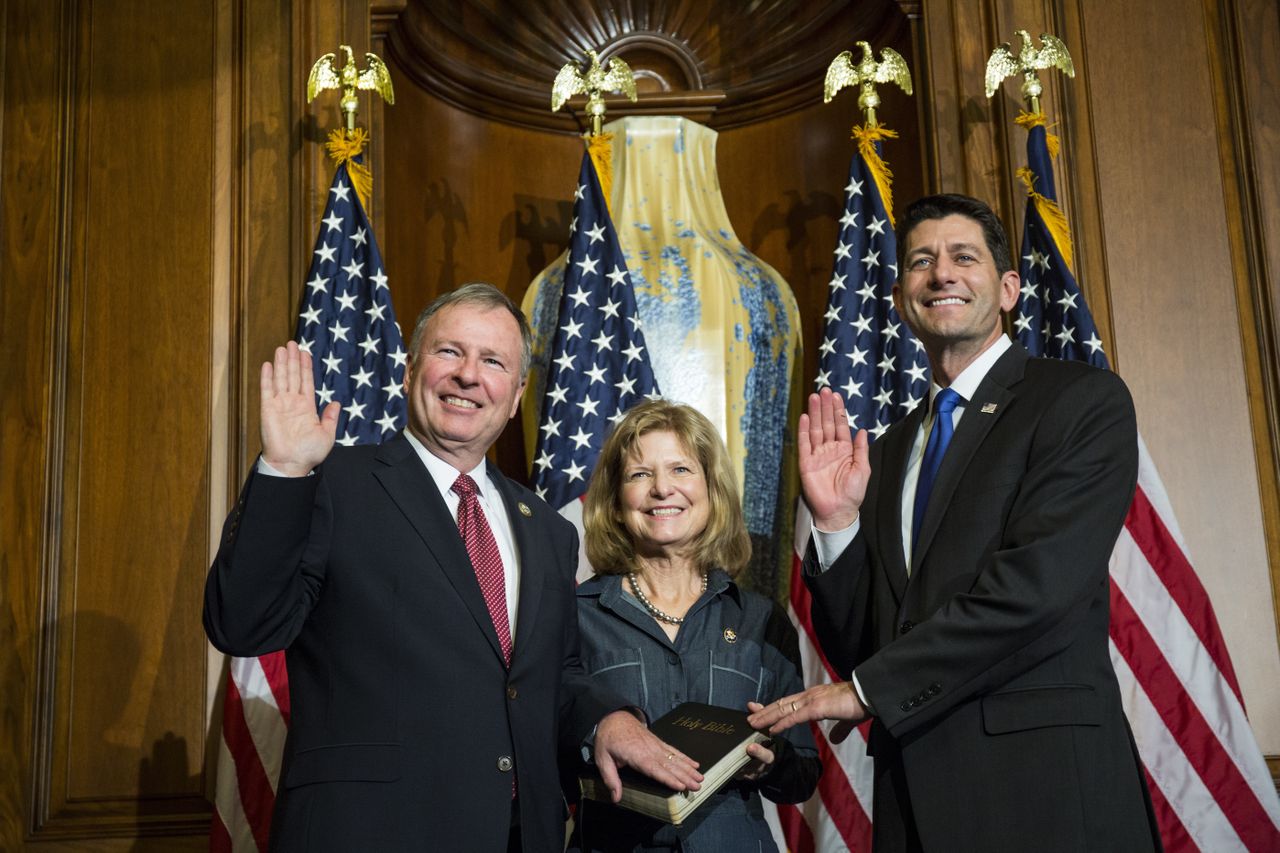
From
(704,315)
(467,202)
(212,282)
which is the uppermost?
(467,202)

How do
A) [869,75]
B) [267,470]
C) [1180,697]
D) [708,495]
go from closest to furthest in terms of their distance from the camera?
[267,470] → [708,495] → [1180,697] → [869,75]

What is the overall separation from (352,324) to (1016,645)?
2460mm

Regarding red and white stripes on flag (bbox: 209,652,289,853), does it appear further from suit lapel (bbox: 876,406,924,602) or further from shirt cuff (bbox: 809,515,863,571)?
suit lapel (bbox: 876,406,924,602)

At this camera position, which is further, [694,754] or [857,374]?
[857,374]

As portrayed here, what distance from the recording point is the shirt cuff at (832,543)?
227cm

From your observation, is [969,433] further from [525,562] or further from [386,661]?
[386,661]

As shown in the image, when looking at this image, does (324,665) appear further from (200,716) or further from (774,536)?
(774,536)

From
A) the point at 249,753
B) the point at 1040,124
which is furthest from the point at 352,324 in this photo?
the point at 1040,124

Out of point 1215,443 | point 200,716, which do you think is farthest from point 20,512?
point 1215,443

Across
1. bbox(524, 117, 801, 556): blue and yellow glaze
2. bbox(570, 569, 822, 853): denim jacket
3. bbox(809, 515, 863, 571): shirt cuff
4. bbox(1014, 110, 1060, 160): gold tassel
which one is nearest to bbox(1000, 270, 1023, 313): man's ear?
bbox(809, 515, 863, 571): shirt cuff

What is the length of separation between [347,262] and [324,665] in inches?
79.5

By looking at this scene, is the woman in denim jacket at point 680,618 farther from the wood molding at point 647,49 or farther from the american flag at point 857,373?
the wood molding at point 647,49

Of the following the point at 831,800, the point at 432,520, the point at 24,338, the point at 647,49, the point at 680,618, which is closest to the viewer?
the point at 432,520

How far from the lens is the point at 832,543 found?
89.4 inches
